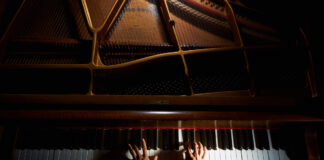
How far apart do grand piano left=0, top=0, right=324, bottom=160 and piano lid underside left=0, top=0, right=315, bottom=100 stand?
0.4 inches

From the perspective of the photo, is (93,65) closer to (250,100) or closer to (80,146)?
(80,146)

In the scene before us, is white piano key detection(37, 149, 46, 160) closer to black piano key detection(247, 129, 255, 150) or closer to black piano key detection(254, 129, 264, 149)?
black piano key detection(247, 129, 255, 150)

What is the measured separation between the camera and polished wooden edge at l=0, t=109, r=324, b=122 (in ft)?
5.04

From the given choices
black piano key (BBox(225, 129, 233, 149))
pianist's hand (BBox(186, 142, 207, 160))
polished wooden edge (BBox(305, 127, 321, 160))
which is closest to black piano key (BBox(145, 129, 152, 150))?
pianist's hand (BBox(186, 142, 207, 160))

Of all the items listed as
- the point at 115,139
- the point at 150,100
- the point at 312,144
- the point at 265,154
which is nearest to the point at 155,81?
the point at 150,100

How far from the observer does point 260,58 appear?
2031 mm

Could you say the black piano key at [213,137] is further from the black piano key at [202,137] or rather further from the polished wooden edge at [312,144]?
the polished wooden edge at [312,144]

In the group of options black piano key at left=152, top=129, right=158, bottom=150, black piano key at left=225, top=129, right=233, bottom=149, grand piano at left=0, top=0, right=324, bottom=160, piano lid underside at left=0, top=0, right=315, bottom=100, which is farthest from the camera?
black piano key at left=225, top=129, right=233, bottom=149

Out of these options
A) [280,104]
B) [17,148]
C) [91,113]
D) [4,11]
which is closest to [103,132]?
[91,113]

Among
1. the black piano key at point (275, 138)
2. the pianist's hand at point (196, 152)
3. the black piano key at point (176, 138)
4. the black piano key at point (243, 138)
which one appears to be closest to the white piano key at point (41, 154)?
the black piano key at point (176, 138)

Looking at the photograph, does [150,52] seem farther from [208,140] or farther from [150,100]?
[208,140]

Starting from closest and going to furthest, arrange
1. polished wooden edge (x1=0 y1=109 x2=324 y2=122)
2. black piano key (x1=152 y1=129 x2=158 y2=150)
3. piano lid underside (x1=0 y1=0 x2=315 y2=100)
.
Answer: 1. polished wooden edge (x1=0 y1=109 x2=324 y2=122)
2. piano lid underside (x1=0 y1=0 x2=315 y2=100)
3. black piano key (x1=152 y1=129 x2=158 y2=150)

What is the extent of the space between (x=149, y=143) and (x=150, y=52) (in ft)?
2.90

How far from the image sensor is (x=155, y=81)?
74.9 inches
